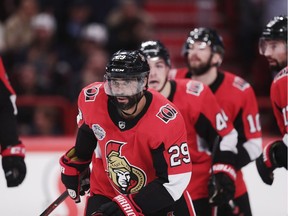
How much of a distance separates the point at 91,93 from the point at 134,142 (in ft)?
1.15

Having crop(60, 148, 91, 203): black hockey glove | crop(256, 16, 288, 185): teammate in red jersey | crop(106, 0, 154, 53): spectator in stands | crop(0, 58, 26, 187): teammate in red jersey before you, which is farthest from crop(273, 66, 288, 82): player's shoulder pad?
crop(106, 0, 154, 53): spectator in stands

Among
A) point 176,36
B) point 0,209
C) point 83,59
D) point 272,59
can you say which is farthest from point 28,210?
point 176,36

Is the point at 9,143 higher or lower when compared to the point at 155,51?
lower

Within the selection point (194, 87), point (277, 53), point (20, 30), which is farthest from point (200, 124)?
point (20, 30)

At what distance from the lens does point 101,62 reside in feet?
25.8

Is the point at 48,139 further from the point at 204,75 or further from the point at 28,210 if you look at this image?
the point at 204,75

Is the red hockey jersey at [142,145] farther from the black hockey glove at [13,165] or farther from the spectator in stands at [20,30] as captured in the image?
the spectator in stands at [20,30]

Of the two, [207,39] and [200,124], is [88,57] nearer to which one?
[207,39]

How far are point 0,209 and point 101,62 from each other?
7.84 feet

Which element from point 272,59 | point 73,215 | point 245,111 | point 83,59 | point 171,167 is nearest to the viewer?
point 171,167

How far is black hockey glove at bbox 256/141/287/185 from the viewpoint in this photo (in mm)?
4664

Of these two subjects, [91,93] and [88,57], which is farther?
[88,57]

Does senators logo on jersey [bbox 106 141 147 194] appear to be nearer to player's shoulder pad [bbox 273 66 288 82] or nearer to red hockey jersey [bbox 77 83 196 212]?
red hockey jersey [bbox 77 83 196 212]

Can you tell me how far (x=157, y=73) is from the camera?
4.88 m
